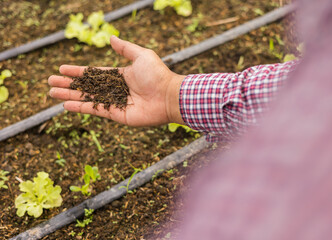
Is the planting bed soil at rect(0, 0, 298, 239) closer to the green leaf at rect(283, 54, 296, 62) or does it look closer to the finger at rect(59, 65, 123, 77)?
the green leaf at rect(283, 54, 296, 62)

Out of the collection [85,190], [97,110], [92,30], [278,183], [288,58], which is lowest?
[85,190]

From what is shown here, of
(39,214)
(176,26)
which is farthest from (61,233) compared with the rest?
(176,26)

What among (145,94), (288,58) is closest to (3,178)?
(145,94)

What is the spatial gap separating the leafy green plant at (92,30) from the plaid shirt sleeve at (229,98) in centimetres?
105

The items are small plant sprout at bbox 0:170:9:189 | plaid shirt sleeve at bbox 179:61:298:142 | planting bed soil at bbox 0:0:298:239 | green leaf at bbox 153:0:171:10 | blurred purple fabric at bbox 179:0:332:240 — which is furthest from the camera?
green leaf at bbox 153:0:171:10

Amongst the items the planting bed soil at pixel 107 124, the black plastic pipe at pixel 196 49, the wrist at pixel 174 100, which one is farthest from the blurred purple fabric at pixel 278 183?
the black plastic pipe at pixel 196 49

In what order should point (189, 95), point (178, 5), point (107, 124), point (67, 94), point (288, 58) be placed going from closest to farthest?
point (189, 95), point (67, 94), point (107, 124), point (288, 58), point (178, 5)

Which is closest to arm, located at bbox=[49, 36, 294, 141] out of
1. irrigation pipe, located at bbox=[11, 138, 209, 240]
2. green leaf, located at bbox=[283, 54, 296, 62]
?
irrigation pipe, located at bbox=[11, 138, 209, 240]

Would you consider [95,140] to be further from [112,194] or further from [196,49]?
[196,49]

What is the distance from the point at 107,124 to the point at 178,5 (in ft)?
Answer: 3.67

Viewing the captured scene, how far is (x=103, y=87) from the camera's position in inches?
67.0

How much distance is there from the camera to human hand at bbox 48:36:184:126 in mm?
1553

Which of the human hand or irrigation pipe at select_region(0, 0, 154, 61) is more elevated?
irrigation pipe at select_region(0, 0, 154, 61)

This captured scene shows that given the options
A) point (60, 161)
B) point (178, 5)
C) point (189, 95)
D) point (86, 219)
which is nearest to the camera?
point (189, 95)
